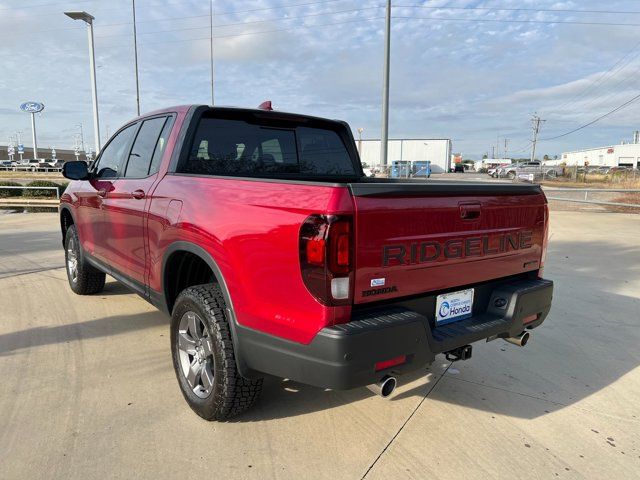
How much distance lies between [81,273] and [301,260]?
412 centimetres

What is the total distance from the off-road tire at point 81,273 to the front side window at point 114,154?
3.19 feet

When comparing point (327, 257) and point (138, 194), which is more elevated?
point (138, 194)

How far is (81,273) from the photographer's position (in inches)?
210

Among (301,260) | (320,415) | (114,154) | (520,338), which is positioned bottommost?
(320,415)

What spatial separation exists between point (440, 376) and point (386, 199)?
1.97 metres

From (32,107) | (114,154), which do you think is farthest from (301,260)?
(32,107)

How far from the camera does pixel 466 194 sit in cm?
260

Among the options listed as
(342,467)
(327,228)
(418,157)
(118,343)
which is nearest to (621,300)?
(342,467)

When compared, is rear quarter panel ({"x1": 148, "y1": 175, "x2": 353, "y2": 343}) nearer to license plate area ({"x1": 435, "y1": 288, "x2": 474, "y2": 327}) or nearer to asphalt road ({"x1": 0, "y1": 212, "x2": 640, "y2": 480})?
license plate area ({"x1": 435, "y1": 288, "x2": 474, "y2": 327})

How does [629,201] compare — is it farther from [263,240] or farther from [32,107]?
[32,107]

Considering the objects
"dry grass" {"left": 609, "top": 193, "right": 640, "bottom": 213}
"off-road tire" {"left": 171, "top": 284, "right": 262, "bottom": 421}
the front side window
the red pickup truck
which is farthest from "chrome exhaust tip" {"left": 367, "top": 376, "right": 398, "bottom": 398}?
"dry grass" {"left": 609, "top": 193, "right": 640, "bottom": 213}

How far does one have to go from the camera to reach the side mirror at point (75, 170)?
14.8 feet

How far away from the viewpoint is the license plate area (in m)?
2.62

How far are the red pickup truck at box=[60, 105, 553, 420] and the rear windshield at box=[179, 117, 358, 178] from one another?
12mm
